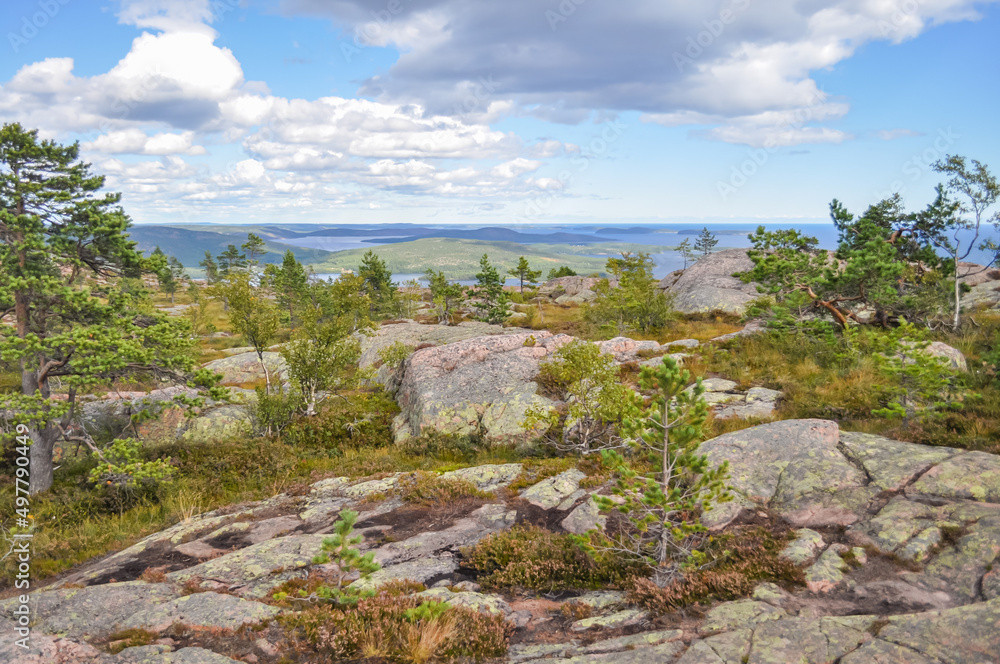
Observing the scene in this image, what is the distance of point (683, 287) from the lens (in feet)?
165

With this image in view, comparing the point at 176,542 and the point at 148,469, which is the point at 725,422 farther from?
the point at 148,469

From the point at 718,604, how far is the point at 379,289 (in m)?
71.1

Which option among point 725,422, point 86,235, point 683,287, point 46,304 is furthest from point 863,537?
point 683,287

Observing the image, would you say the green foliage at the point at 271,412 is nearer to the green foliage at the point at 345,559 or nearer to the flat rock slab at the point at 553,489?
the flat rock slab at the point at 553,489

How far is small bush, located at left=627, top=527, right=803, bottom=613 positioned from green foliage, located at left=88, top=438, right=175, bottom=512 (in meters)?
12.8

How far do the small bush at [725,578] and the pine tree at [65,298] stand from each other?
13.1m

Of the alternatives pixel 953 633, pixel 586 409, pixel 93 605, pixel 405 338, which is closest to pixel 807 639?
pixel 953 633

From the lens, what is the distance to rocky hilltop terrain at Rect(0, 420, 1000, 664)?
19.5ft

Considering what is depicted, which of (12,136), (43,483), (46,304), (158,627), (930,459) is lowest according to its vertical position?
(43,483)

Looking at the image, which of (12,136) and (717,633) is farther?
(12,136)

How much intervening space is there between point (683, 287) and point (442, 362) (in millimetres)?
36568

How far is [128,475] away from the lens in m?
14.6

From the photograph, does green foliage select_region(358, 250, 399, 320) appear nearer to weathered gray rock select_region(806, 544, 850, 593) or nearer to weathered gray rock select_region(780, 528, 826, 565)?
weathered gray rock select_region(780, 528, 826, 565)

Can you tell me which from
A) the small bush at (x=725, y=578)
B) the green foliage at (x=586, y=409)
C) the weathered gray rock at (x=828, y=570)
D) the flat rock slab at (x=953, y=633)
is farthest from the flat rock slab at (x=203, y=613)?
the green foliage at (x=586, y=409)
